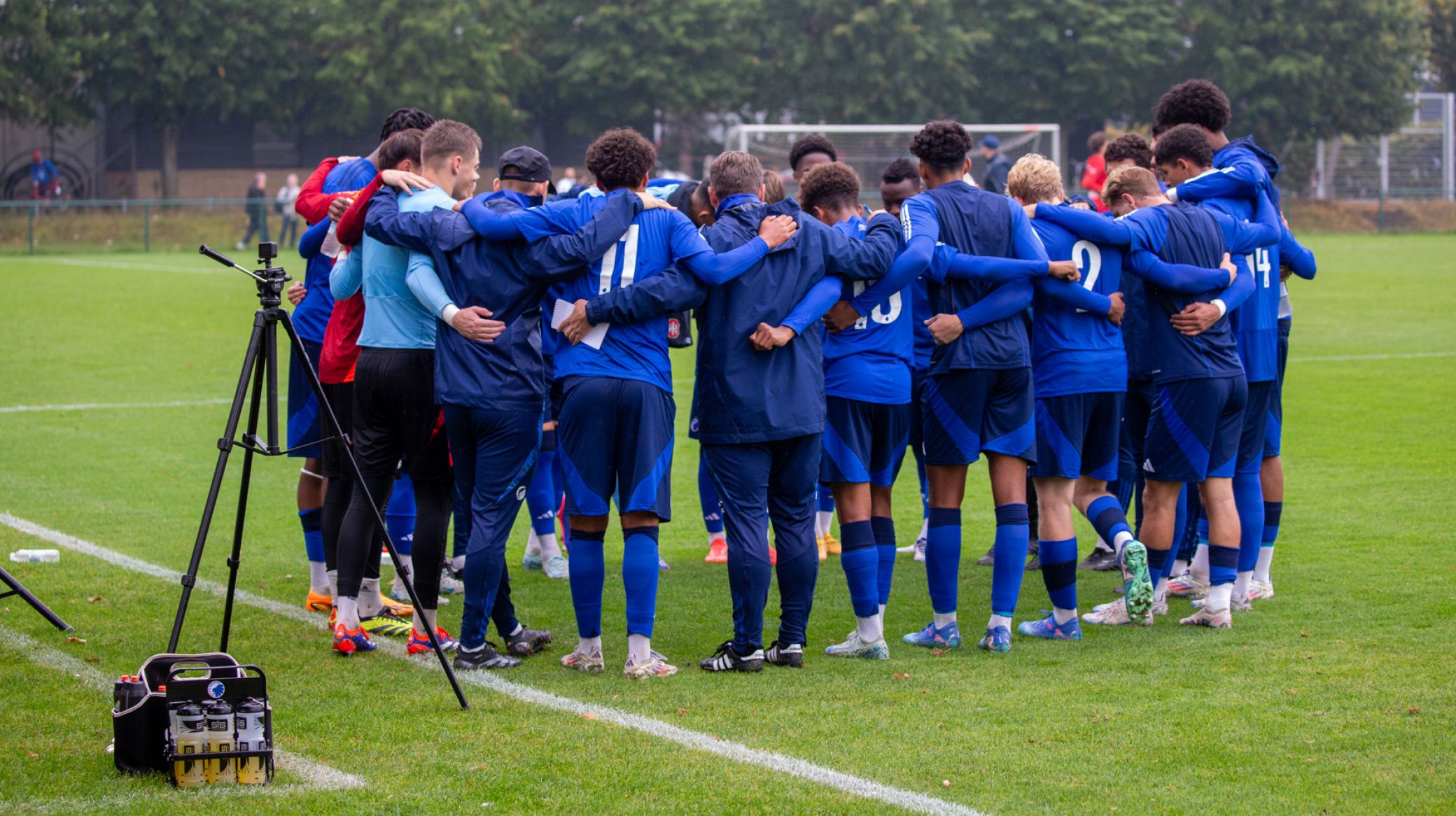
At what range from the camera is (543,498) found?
7863 mm

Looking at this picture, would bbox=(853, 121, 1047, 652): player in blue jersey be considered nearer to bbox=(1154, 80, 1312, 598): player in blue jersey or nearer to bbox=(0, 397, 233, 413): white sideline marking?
bbox=(1154, 80, 1312, 598): player in blue jersey

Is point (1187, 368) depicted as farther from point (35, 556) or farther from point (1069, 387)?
point (35, 556)

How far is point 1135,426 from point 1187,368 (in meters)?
0.78

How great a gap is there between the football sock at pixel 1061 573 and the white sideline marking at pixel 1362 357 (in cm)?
1163

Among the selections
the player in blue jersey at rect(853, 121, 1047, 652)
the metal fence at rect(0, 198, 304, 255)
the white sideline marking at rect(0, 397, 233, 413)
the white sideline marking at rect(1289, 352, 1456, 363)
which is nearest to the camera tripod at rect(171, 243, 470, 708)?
the player in blue jersey at rect(853, 121, 1047, 652)

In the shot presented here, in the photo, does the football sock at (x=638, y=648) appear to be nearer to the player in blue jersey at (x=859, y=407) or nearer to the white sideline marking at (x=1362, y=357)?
the player in blue jersey at (x=859, y=407)

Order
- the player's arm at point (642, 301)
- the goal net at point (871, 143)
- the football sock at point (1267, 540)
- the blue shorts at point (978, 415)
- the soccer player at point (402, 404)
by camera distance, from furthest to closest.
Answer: the goal net at point (871, 143) < the football sock at point (1267, 540) < the blue shorts at point (978, 415) < the soccer player at point (402, 404) < the player's arm at point (642, 301)

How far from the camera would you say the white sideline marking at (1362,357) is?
16.6 meters

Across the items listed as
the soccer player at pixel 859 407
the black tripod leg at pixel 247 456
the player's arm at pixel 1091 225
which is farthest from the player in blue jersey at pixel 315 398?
the player's arm at pixel 1091 225

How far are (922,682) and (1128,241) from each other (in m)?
2.15

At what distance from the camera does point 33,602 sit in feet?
19.9

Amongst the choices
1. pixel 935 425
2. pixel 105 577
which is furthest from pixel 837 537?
pixel 105 577

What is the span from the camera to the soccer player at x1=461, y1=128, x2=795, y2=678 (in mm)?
5523

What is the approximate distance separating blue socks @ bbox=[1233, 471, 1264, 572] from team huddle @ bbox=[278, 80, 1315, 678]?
0.02m
